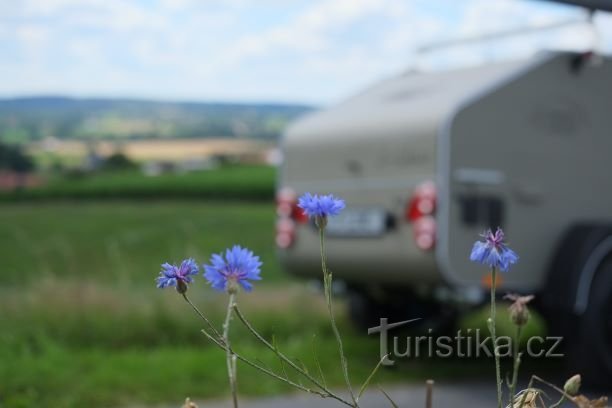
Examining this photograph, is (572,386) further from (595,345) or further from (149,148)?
(149,148)

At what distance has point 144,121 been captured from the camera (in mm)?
18969

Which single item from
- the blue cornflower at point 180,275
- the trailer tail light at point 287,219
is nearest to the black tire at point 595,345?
Result: the trailer tail light at point 287,219

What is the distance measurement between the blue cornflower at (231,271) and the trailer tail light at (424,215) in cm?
640

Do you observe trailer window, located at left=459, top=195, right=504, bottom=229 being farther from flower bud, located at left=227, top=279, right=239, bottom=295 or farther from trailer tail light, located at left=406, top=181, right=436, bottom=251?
flower bud, located at left=227, top=279, right=239, bottom=295

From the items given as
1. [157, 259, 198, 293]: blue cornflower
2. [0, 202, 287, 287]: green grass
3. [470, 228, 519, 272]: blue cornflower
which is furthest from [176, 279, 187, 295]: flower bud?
[0, 202, 287, 287]: green grass

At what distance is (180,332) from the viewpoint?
9391mm

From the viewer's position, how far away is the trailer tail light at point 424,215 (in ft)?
26.3

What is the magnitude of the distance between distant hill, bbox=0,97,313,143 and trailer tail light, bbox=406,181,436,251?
598 centimetres

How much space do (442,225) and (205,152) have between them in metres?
12.3

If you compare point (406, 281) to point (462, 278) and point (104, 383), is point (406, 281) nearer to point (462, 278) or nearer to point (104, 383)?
point (462, 278)

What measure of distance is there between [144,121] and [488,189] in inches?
452

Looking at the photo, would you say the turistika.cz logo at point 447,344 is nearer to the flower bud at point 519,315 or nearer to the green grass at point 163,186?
the flower bud at point 519,315

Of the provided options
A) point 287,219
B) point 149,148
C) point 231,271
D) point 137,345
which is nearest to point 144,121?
point 149,148

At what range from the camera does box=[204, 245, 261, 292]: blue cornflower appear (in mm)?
1646
